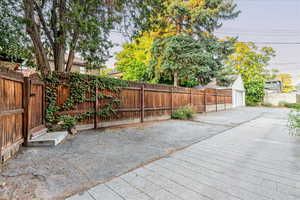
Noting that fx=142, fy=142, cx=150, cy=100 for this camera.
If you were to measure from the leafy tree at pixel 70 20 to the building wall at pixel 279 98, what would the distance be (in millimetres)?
22606

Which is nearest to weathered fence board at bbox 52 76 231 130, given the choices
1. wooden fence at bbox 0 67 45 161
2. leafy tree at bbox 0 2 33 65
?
wooden fence at bbox 0 67 45 161

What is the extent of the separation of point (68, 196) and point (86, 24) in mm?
4054

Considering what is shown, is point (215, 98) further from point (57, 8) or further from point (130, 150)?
point (57, 8)

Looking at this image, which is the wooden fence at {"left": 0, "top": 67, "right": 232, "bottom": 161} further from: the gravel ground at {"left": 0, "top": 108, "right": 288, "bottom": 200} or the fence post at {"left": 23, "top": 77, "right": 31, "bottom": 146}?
the gravel ground at {"left": 0, "top": 108, "right": 288, "bottom": 200}

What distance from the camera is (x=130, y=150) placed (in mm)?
3107

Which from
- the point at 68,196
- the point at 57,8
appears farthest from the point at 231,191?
the point at 57,8

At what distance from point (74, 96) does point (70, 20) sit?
231 centimetres

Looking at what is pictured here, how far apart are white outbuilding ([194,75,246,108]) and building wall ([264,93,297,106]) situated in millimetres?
4158

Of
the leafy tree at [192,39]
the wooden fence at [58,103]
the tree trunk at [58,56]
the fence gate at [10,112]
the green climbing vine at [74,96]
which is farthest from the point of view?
the leafy tree at [192,39]

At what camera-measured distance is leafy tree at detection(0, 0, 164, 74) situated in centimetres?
414

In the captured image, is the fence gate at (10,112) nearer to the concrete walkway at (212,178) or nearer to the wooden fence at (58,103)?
the wooden fence at (58,103)

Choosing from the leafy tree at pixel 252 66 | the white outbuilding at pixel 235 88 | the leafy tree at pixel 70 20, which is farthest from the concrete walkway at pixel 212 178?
the leafy tree at pixel 252 66

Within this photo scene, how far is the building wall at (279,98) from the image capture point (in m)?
19.0

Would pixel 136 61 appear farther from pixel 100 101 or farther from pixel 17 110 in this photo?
pixel 17 110
